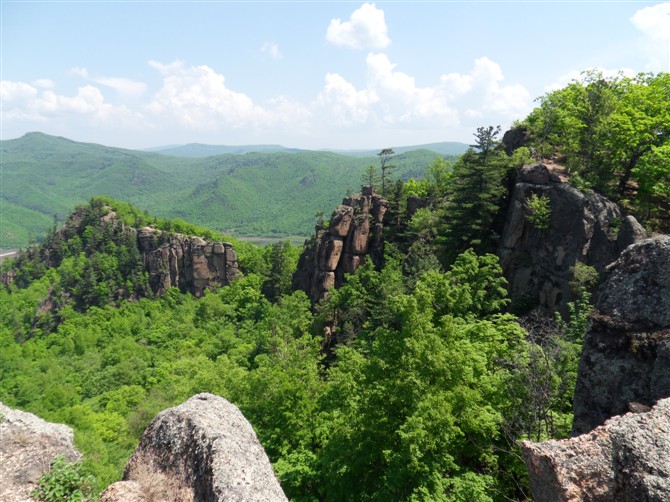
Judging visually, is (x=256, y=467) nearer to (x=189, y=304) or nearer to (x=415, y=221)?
(x=415, y=221)

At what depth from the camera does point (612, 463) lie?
751 cm

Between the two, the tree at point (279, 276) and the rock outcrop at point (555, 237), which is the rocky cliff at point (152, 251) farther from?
the rock outcrop at point (555, 237)

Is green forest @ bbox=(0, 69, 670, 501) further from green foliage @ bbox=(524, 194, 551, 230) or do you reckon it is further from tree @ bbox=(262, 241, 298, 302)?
tree @ bbox=(262, 241, 298, 302)

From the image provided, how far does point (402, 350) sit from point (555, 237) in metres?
20.1

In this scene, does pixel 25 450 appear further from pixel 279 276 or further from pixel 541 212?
pixel 279 276

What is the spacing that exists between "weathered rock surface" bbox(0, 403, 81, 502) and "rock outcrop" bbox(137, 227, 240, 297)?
261 ft

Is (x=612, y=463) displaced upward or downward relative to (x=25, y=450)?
upward

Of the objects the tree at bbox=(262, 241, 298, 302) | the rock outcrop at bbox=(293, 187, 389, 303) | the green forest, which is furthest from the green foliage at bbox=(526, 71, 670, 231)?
the tree at bbox=(262, 241, 298, 302)

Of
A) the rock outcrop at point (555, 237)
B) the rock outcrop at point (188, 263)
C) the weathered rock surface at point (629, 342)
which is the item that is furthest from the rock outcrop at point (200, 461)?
the rock outcrop at point (188, 263)

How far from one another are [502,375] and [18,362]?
88158 mm

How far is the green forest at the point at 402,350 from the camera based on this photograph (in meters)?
13.7

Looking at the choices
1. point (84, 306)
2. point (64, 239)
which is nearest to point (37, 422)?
point (84, 306)

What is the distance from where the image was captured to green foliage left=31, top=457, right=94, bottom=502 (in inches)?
377

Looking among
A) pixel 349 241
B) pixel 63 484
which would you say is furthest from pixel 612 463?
pixel 349 241
